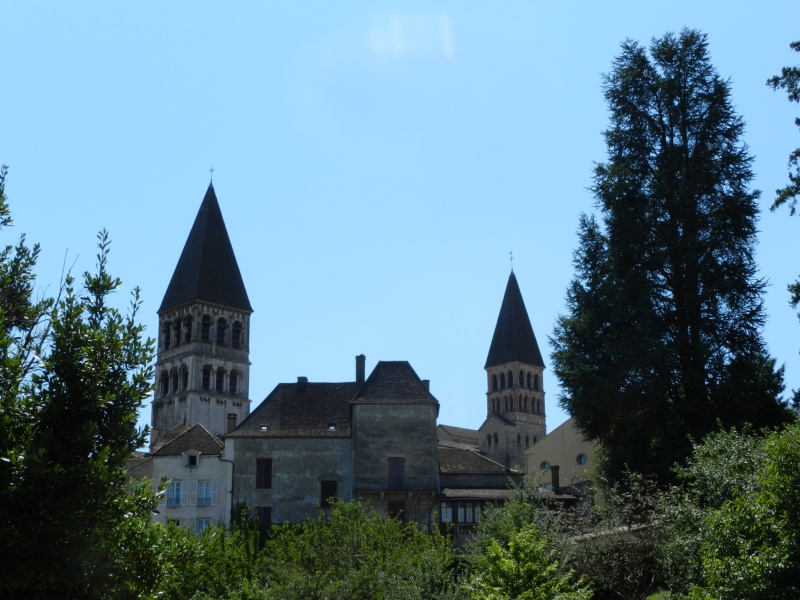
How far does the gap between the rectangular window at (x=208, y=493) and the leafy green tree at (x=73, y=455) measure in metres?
32.5

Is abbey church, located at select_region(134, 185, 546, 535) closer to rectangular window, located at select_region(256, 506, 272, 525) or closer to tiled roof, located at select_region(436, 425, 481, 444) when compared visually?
rectangular window, located at select_region(256, 506, 272, 525)

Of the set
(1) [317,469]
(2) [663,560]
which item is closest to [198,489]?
(1) [317,469]

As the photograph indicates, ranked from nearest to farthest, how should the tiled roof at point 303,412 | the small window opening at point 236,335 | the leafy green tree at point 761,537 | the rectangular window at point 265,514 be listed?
1. the leafy green tree at point 761,537
2. the rectangular window at point 265,514
3. the tiled roof at point 303,412
4. the small window opening at point 236,335

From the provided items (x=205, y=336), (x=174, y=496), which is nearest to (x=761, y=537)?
(x=174, y=496)

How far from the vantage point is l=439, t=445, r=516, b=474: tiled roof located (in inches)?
1774

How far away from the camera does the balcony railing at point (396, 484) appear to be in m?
41.9

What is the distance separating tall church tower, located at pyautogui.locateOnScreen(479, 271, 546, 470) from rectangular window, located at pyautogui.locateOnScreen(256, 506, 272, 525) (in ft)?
173

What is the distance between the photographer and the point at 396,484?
4222 cm

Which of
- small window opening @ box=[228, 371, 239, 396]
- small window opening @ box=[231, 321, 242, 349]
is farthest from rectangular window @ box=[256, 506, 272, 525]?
small window opening @ box=[231, 321, 242, 349]

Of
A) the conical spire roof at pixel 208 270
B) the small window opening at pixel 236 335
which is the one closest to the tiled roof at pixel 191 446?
the conical spire roof at pixel 208 270

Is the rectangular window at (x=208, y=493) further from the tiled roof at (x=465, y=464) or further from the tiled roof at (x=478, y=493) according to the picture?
the tiled roof at (x=465, y=464)

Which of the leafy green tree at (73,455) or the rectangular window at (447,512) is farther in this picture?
the rectangular window at (447,512)


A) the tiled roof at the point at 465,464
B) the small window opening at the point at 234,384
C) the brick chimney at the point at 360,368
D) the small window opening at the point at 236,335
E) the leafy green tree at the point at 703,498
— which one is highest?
the small window opening at the point at 236,335

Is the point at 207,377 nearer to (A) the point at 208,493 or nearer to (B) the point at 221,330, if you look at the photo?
(B) the point at 221,330
